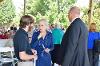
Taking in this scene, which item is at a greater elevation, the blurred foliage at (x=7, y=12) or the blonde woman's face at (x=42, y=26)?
the blonde woman's face at (x=42, y=26)

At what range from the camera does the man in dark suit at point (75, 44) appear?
18.4 ft

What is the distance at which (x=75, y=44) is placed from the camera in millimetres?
5633

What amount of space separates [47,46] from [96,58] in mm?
3278

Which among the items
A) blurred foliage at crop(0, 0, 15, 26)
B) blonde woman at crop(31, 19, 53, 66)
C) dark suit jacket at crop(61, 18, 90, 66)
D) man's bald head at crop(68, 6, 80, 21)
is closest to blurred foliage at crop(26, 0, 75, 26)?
blurred foliage at crop(0, 0, 15, 26)

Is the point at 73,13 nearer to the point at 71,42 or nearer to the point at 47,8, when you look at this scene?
the point at 71,42

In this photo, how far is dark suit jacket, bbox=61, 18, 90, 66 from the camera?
5613mm

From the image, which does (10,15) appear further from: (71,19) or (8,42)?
(71,19)

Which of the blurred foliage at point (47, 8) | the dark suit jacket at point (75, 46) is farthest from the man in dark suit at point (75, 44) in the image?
the blurred foliage at point (47, 8)

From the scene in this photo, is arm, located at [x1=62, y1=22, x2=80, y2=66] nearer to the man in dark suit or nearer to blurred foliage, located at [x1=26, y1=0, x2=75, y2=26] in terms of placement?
the man in dark suit

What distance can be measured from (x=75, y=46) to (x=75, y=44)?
35 mm

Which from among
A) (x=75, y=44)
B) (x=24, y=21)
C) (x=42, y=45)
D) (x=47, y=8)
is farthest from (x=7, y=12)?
(x=75, y=44)

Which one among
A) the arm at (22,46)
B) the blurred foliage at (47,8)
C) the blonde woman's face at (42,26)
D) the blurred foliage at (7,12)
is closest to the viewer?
the arm at (22,46)

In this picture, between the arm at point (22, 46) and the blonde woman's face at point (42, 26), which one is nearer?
the arm at point (22, 46)

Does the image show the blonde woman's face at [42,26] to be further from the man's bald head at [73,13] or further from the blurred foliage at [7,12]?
the blurred foliage at [7,12]
